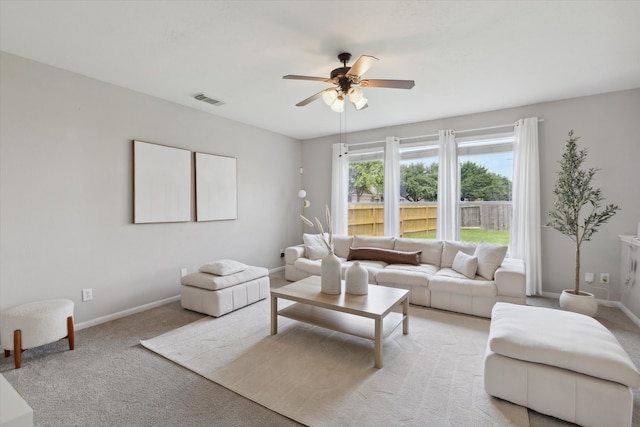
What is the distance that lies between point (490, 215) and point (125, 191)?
16.4ft

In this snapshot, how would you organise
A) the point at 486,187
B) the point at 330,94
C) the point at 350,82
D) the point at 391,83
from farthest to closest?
the point at 486,187 → the point at 330,94 → the point at 350,82 → the point at 391,83

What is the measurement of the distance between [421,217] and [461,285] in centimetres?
183

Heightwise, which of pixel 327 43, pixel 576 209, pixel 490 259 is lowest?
pixel 490 259

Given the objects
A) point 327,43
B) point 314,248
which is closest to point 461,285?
point 314,248

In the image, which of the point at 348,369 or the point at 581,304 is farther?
the point at 581,304

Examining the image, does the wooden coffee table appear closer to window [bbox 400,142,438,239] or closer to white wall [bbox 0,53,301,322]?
white wall [bbox 0,53,301,322]

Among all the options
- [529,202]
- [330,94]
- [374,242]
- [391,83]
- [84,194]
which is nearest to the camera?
[391,83]

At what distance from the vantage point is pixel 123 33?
2.29 meters

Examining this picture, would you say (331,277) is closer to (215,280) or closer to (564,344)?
(215,280)

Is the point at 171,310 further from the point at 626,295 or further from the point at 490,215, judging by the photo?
the point at 626,295

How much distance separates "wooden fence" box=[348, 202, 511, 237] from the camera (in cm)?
437

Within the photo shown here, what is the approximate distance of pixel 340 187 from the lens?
550 centimetres

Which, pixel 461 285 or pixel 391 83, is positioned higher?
pixel 391 83

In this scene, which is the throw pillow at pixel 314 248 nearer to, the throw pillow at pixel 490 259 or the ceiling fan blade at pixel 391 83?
the throw pillow at pixel 490 259
